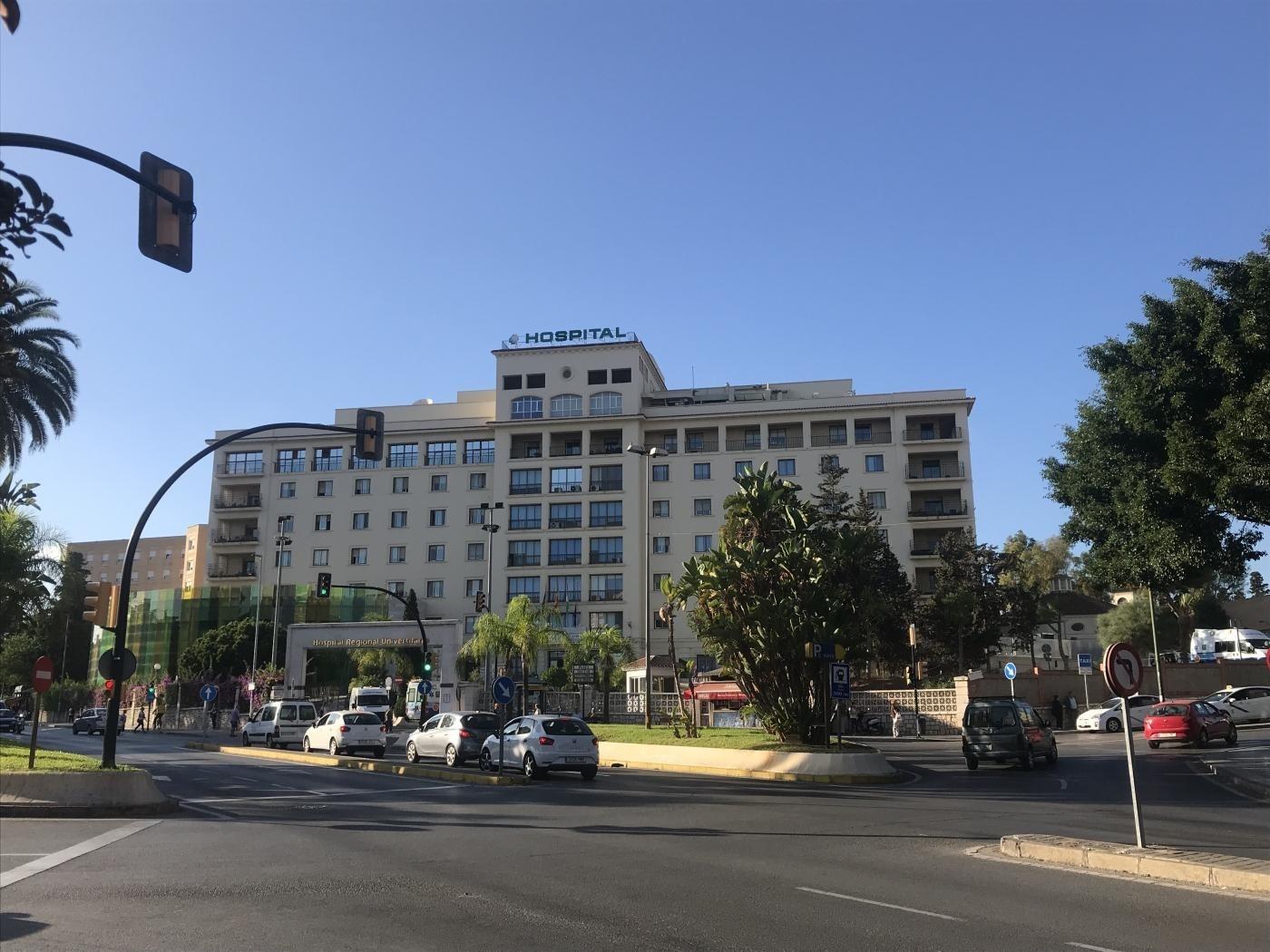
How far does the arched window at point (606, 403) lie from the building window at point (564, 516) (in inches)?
294

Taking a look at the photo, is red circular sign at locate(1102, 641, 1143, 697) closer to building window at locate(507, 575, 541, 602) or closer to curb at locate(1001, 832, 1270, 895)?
curb at locate(1001, 832, 1270, 895)

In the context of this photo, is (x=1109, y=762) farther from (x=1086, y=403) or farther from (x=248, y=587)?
(x=248, y=587)

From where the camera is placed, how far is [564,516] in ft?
253

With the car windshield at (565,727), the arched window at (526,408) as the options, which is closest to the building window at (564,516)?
the arched window at (526,408)

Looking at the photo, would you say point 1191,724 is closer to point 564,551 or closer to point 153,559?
point 564,551

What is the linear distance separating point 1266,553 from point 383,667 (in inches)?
2446

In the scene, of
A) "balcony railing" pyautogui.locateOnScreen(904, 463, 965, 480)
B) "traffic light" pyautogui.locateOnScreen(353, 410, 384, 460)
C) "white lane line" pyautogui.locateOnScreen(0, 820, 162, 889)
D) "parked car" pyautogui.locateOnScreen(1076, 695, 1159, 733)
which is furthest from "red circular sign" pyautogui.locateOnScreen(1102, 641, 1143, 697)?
"balcony railing" pyautogui.locateOnScreen(904, 463, 965, 480)

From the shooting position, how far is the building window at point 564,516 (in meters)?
76.7

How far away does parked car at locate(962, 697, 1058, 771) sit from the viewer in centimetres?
2520

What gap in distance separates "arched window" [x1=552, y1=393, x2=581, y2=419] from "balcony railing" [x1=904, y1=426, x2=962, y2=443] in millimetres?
25466

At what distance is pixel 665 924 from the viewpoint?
7777 mm

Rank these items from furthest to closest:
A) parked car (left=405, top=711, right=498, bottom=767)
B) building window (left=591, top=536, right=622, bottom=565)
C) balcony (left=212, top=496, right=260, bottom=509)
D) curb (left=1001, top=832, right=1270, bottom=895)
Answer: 1. balcony (left=212, top=496, right=260, bottom=509)
2. building window (left=591, top=536, right=622, bottom=565)
3. parked car (left=405, top=711, right=498, bottom=767)
4. curb (left=1001, top=832, right=1270, bottom=895)

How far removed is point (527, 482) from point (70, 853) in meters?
67.3

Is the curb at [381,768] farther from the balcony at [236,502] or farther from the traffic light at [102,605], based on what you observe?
the balcony at [236,502]
